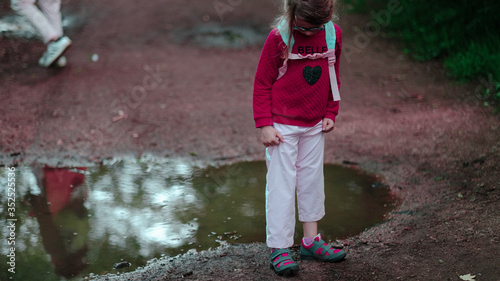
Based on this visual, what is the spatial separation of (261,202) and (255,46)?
14.8 ft

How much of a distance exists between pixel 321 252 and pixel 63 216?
2017mm

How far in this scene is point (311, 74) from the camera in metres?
2.83

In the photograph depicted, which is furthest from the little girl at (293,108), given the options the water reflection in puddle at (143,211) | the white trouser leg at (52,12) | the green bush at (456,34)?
the white trouser leg at (52,12)

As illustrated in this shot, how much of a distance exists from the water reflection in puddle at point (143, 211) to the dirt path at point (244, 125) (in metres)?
0.23

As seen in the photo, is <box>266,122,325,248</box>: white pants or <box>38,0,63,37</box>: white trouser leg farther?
<box>38,0,63,37</box>: white trouser leg

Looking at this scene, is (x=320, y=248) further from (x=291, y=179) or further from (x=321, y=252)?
(x=291, y=179)

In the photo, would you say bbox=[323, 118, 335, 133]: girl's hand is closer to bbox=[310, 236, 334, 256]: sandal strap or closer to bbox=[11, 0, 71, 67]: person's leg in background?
bbox=[310, 236, 334, 256]: sandal strap

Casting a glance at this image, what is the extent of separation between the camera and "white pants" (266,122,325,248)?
2.88m

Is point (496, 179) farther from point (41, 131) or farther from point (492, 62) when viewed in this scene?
point (41, 131)

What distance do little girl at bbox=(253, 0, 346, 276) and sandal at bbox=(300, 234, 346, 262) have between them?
3 cm

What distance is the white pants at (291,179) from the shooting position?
2877 millimetres

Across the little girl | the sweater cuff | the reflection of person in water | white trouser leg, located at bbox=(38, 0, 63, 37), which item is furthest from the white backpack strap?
white trouser leg, located at bbox=(38, 0, 63, 37)

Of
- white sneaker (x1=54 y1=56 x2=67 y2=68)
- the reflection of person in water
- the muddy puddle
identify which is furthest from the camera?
the muddy puddle

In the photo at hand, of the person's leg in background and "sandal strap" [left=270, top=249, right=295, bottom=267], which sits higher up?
"sandal strap" [left=270, top=249, right=295, bottom=267]
